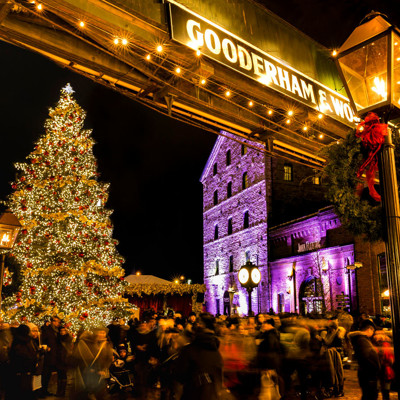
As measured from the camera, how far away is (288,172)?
3700 centimetres

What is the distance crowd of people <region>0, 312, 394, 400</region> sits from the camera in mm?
5504

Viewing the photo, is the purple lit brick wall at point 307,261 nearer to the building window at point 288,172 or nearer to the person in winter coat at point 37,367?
the building window at point 288,172

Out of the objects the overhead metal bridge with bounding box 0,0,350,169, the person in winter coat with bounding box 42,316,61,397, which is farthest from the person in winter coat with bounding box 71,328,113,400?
the overhead metal bridge with bounding box 0,0,350,169

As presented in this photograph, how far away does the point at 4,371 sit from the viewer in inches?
351

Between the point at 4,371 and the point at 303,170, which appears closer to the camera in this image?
the point at 4,371

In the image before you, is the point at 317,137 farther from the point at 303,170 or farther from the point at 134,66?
the point at 303,170

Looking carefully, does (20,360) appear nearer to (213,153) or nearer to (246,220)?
(246,220)

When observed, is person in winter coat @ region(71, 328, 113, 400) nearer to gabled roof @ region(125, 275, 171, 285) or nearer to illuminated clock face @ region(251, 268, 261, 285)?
illuminated clock face @ region(251, 268, 261, 285)

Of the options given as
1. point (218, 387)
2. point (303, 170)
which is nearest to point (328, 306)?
point (303, 170)

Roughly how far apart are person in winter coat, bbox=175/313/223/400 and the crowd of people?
0.03 ft

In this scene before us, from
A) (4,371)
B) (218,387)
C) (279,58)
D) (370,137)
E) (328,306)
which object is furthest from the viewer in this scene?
(328,306)

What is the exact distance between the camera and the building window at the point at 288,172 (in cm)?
3659

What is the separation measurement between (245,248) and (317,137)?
2878 centimetres

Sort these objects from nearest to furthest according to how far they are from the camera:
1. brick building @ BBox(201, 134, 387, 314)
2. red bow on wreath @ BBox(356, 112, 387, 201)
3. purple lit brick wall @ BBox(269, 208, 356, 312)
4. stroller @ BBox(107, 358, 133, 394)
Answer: red bow on wreath @ BBox(356, 112, 387, 201) → stroller @ BBox(107, 358, 133, 394) → brick building @ BBox(201, 134, 387, 314) → purple lit brick wall @ BBox(269, 208, 356, 312)
